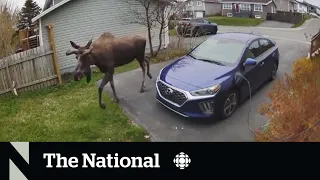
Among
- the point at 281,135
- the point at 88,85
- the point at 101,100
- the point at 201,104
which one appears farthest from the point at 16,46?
the point at 281,135

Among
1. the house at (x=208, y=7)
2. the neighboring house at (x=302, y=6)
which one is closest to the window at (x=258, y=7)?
the house at (x=208, y=7)

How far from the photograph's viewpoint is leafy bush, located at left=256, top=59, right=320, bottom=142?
5.76 m

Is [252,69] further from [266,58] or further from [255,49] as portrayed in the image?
[266,58]

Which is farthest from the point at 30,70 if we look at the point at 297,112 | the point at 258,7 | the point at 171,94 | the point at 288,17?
the point at 258,7

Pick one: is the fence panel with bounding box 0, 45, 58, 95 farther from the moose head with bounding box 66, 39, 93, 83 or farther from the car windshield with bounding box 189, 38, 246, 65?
the car windshield with bounding box 189, 38, 246, 65

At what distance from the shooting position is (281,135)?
6.06 metres

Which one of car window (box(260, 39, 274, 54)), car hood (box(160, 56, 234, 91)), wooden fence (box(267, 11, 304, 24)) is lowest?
wooden fence (box(267, 11, 304, 24))

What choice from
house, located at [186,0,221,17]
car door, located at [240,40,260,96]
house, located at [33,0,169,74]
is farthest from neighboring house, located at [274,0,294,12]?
car door, located at [240,40,260,96]

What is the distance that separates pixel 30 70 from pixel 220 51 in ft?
A: 20.6

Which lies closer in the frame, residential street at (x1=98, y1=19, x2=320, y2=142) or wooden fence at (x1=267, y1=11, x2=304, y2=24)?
residential street at (x1=98, y1=19, x2=320, y2=142)

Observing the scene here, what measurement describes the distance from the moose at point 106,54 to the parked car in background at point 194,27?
348 inches

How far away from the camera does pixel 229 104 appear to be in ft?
28.2

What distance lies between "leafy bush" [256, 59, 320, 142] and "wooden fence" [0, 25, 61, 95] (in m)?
8.02

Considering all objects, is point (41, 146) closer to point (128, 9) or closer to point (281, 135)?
point (281, 135)
